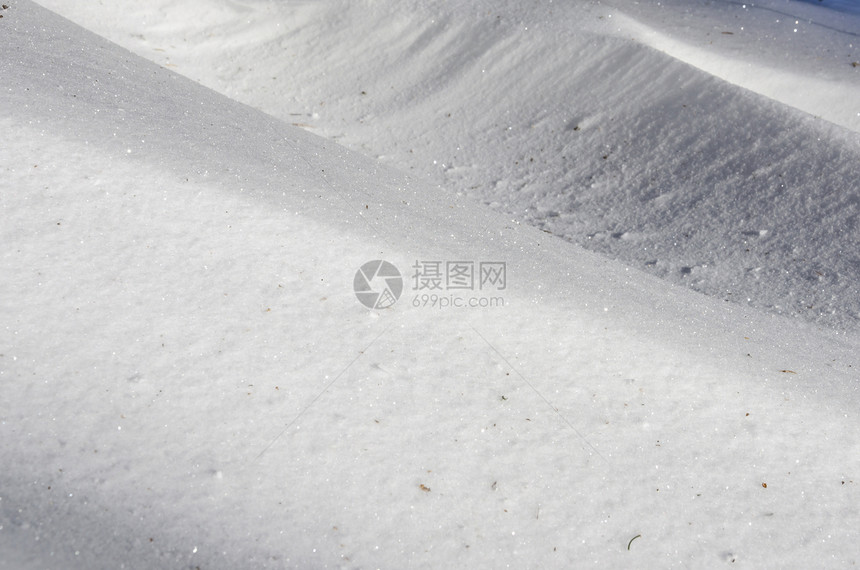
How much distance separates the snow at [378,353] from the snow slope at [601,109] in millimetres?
22

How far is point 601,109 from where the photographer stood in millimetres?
3029

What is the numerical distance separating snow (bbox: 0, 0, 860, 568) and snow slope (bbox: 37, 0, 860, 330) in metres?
0.02

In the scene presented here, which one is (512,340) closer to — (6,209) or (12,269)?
(12,269)

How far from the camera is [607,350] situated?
5.12ft

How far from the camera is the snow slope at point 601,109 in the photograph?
245 cm

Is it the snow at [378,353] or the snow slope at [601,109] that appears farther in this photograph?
the snow slope at [601,109]

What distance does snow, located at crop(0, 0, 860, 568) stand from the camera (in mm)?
1162

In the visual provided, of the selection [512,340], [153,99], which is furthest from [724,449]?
[153,99]

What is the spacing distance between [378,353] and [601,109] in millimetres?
1971

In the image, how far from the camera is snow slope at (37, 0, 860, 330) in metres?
2.45

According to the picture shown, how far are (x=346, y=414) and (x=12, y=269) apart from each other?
746mm

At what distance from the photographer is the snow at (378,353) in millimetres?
1162

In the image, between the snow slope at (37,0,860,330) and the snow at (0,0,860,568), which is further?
the snow slope at (37,0,860,330)

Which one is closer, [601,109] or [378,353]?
[378,353]
